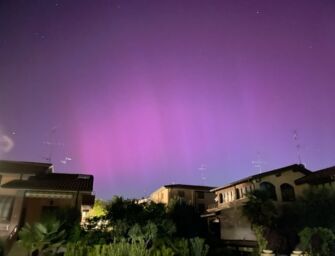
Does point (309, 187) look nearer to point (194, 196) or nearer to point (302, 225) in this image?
point (302, 225)

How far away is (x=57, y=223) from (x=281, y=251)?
1803 cm

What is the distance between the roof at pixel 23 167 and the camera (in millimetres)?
28031

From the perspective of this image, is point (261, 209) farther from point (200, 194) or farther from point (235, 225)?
point (200, 194)

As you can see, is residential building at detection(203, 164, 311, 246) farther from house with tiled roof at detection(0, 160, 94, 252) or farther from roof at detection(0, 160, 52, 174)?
roof at detection(0, 160, 52, 174)

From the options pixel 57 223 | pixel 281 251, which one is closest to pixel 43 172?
pixel 57 223

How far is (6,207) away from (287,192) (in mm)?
27140

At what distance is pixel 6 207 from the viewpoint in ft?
76.4

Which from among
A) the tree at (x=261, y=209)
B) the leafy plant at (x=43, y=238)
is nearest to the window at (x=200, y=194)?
the tree at (x=261, y=209)

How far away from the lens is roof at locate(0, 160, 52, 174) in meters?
28.0

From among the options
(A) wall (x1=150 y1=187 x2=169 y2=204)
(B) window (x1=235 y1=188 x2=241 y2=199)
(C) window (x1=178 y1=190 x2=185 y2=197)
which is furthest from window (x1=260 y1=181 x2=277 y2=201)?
(A) wall (x1=150 y1=187 x2=169 y2=204)

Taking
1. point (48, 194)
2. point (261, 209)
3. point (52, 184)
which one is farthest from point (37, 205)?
point (261, 209)

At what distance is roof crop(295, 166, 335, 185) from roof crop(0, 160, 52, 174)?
2703 cm

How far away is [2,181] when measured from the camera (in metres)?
26.8

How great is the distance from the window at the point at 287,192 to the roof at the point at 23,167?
25.5 metres
